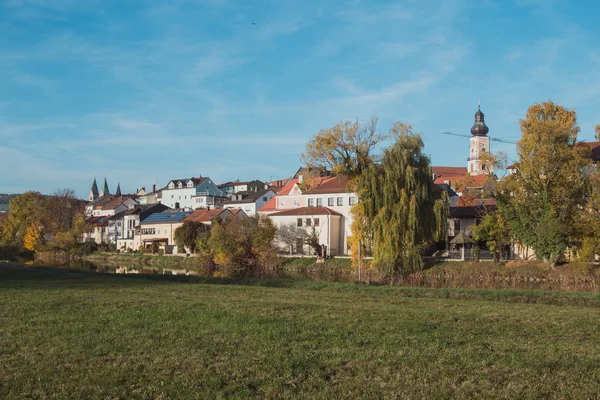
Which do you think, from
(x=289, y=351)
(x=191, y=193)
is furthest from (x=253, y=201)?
(x=289, y=351)

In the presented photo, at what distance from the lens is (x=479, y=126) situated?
124 metres

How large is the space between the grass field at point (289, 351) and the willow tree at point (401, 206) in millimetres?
21482

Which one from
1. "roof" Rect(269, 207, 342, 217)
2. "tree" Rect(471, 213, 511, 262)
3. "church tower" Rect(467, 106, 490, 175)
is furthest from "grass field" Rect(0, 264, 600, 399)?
"church tower" Rect(467, 106, 490, 175)

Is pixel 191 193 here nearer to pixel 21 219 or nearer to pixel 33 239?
pixel 21 219

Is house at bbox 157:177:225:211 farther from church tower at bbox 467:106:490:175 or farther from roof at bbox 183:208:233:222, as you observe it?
church tower at bbox 467:106:490:175

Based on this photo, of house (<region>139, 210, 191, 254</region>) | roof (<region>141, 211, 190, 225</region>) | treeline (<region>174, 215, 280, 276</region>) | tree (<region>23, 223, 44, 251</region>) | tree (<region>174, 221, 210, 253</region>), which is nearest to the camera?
treeline (<region>174, 215, 280, 276</region>)

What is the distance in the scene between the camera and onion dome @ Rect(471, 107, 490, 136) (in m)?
123

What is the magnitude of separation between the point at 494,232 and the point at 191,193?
83536 millimetres

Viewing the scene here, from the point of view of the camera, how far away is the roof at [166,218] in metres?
A: 83.6

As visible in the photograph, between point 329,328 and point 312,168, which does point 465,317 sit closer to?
point 329,328

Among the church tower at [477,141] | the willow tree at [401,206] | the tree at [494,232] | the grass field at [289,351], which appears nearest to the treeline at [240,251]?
the willow tree at [401,206]

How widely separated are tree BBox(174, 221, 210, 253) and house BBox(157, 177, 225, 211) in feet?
151

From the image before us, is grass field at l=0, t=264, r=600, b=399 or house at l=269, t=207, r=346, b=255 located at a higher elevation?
house at l=269, t=207, r=346, b=255

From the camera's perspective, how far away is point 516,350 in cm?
946
